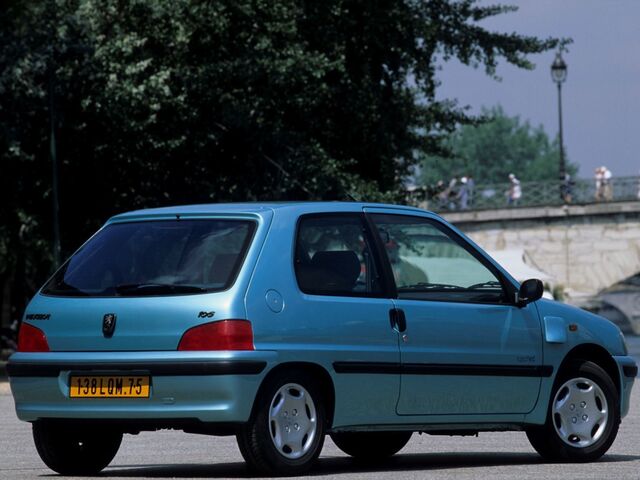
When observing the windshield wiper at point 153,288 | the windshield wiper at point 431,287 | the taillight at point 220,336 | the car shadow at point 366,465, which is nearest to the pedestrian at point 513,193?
the car shadow at point 366,465

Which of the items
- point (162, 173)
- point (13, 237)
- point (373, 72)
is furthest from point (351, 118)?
point (13, 237)

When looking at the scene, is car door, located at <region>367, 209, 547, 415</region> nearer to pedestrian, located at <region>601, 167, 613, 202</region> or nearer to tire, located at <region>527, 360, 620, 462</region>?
tire, located at <region>527, 360, 620, 462</region>

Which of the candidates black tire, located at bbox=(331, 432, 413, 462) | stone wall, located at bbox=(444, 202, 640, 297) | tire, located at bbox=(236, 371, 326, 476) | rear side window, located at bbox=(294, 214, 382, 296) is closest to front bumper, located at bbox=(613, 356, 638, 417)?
black tire, located at bbox=(331, 432, 413, 462)

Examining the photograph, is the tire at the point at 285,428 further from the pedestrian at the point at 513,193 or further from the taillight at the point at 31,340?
the pedestrian at the point at 513,193

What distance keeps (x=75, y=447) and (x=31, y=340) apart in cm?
78

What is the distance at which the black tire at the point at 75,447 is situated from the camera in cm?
1042

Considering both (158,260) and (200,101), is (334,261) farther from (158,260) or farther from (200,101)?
(200,101)

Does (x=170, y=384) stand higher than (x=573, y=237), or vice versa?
(x=573, y=237)

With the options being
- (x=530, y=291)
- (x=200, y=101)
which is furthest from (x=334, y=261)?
(x=200, y=101)

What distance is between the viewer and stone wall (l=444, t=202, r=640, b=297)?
7256cm

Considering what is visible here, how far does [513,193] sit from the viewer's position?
71375 mm

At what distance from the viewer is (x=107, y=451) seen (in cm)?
1070

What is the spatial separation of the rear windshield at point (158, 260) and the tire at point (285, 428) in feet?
2.15

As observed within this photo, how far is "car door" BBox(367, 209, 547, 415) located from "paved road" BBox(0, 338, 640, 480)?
42cm
